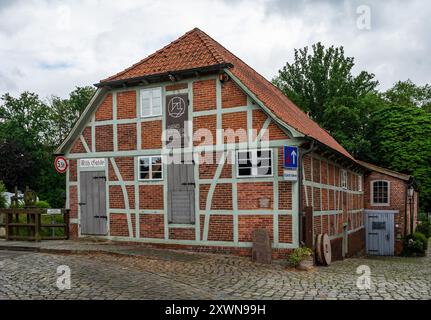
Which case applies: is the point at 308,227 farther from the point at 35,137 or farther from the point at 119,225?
the point at 35,137

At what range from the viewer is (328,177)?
15406 mm

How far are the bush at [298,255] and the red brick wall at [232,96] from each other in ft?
14.6

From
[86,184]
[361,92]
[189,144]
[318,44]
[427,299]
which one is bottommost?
[427,299]

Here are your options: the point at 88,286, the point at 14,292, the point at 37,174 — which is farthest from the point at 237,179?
the point at 37,174

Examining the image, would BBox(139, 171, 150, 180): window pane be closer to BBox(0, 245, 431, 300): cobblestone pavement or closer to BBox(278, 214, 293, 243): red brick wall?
BBox(0, 245, 431, 300): cobblestone pavement

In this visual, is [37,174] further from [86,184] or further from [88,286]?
[88,286]

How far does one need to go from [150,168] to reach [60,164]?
10.8ft

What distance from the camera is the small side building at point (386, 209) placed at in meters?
24.1

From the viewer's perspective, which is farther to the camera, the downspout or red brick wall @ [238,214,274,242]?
red brick wall @ [238,214,274,242]

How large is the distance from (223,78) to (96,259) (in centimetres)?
625

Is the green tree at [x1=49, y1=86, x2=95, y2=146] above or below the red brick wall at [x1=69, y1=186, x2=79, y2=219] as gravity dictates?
above

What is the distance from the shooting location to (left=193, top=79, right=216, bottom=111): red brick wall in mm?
12977

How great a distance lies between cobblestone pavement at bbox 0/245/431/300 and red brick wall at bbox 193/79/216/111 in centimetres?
456

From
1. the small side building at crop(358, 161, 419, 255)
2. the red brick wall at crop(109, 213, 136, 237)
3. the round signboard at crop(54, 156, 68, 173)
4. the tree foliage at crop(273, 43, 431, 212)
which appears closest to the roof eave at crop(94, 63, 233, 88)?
the round signboard at crop(54, 156, 68, 173)
